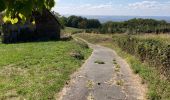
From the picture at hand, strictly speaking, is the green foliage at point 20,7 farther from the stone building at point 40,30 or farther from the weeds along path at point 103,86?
the stone building at point 40,30

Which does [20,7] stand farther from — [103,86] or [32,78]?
[32,78]

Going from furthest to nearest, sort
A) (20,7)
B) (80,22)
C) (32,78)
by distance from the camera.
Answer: (80,22) < (32,78) < (20,7)

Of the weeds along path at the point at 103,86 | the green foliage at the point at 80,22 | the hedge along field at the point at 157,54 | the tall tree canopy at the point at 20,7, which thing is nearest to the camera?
the tall tree canopy at the point at 20,7

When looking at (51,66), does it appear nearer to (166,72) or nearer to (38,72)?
(38,72)

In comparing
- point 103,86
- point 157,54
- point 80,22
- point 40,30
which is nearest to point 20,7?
point 103,86

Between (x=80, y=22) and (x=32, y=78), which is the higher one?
(x=80, y=22)

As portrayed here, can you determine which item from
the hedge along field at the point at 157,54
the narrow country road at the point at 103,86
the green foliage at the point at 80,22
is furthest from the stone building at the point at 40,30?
the green foliage at the point at 80,22

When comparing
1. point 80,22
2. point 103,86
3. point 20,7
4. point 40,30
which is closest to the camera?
point 20,7

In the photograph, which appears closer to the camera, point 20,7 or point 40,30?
point 20,7

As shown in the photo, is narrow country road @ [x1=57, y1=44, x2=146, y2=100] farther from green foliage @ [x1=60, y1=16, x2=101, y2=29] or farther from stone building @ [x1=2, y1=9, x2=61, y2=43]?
green foliage @ [x1=60, y1=16, x2=101, y2=29]

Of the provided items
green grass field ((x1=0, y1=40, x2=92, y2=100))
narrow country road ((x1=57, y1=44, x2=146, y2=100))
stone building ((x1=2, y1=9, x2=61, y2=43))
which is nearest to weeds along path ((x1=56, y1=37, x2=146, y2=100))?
narrow country road ((x1=57, y1=44, x2=146, y2=100))

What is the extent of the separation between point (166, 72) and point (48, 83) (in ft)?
→ 15.2

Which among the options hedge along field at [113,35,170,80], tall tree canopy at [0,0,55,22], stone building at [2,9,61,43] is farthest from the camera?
stone building at [2,9,61,43]

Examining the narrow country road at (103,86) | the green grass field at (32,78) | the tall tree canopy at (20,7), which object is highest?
the tall tree canopy at (20,7)
